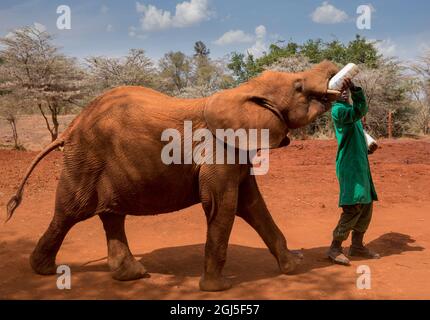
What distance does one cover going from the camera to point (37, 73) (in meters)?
17.4

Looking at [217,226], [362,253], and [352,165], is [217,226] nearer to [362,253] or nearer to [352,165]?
[352,165]

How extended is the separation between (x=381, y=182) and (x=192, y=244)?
510cm

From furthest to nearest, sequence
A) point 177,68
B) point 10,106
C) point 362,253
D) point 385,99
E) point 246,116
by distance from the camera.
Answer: point 177,68 < point 385,99 < point 10,106 < point 362,253 < point 246,116

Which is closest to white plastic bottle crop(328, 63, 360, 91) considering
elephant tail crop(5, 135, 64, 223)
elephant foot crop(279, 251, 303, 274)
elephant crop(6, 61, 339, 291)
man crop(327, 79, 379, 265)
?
elephant crop(6, 61, 339, 291)

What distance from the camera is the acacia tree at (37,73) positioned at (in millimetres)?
17141

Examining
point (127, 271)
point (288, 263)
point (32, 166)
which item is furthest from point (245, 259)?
point (32, 166)

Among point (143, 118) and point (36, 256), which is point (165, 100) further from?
point (36, 256)

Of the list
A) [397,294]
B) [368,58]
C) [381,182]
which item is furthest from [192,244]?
[368,58]

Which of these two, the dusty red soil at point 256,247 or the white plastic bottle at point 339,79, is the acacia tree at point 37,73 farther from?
the white plastic bottle at point 339,79

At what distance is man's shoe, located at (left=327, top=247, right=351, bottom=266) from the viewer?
451cm

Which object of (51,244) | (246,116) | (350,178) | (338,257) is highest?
(246,116)

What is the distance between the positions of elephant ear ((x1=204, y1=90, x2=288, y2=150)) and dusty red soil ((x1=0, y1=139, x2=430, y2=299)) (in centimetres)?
140

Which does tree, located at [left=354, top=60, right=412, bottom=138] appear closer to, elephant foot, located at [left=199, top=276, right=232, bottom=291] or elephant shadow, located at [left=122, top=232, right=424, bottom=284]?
elephant shadow, located at [left=122, top=232, right=424, bottom=284]

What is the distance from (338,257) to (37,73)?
16.1 m
